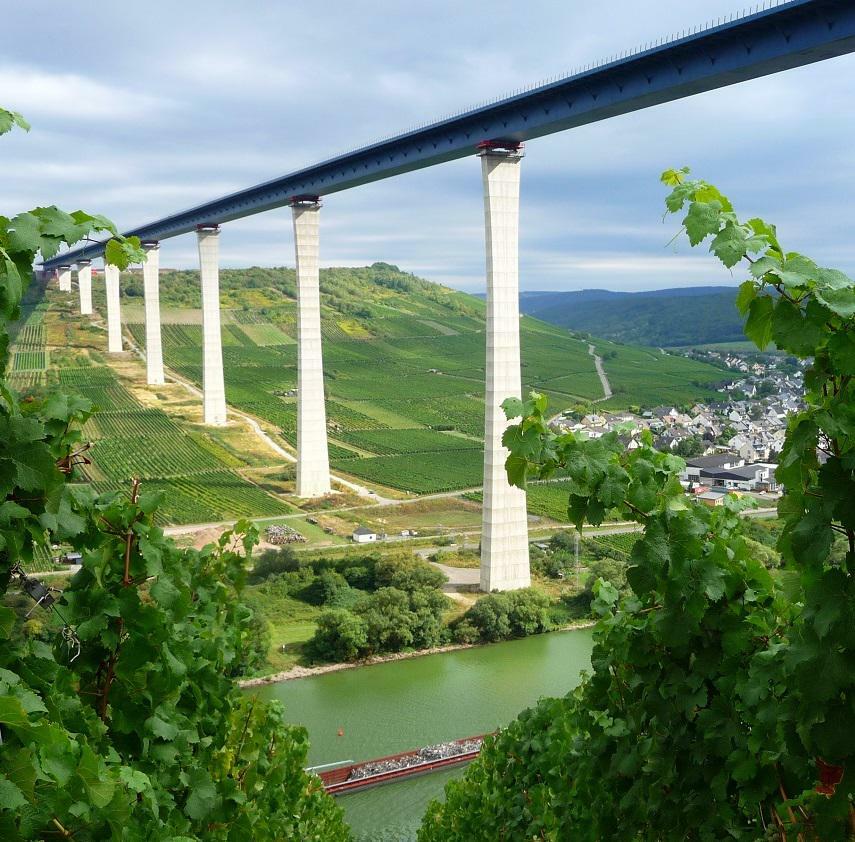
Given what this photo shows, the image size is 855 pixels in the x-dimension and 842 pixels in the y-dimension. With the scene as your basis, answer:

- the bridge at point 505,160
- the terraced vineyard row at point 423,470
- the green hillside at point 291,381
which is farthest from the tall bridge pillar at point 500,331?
the terraced vineyard row at point 423,470

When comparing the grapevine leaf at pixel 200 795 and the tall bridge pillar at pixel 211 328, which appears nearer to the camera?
the grapevine leaf at pixel 200 795

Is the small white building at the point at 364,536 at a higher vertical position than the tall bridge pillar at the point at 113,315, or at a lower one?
lower

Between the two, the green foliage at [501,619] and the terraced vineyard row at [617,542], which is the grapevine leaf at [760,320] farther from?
the terraced vineyard row at [617,542]

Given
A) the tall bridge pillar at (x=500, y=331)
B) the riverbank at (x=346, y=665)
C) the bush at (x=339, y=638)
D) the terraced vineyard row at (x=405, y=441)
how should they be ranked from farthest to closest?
the terraced vineyard row at (x=405, y=441) < the tall bridge pillar at (x=500, y=331) < the bush at (x=339, y=638) < the riverbank at (x=346, y=665)

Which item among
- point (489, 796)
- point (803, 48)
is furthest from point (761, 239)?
point (803, 48)

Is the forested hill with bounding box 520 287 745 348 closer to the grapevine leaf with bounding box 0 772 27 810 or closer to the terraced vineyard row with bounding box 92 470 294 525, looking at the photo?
the terraced vineyard row with bounding box 92 470 294 525

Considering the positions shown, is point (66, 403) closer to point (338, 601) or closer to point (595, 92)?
point (595, 92)

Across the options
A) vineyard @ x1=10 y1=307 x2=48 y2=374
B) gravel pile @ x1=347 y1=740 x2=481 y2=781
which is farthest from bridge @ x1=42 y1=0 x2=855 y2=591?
vineyard @ x1=10 y1=307 x2=48 y2=374
